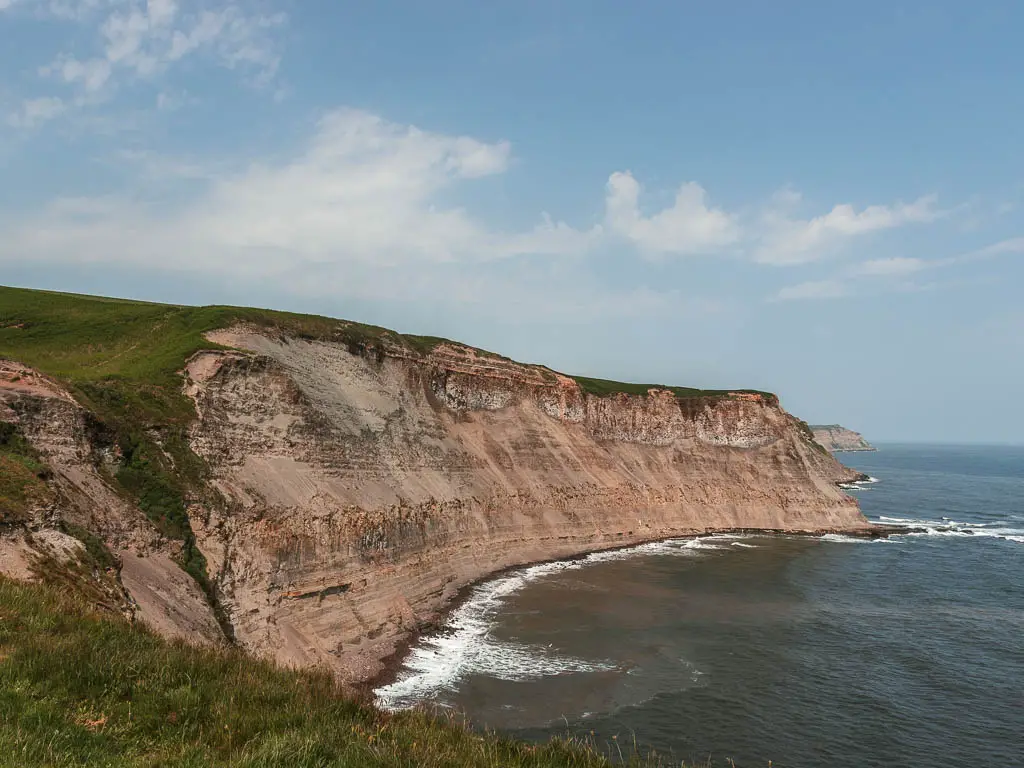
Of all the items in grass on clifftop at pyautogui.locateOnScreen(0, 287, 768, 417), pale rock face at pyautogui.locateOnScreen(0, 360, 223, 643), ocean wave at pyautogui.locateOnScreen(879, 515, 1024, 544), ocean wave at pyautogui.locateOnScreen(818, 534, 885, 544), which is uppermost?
grass on clifftop at pyautogui.locateOnScreen(0, 287, 768, 417)

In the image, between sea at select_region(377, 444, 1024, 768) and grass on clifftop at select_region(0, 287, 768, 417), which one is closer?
sea at select_region(377, 444, 1024, 768)

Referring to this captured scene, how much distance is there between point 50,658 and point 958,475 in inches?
6855

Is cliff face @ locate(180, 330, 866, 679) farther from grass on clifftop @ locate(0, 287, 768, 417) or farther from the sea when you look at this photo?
the sea

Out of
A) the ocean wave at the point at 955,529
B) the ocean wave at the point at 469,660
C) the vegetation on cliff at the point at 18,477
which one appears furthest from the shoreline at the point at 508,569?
the vegetation on cliff at the point at 18,477

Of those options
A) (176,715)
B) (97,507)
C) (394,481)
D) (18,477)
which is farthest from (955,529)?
(18,477)

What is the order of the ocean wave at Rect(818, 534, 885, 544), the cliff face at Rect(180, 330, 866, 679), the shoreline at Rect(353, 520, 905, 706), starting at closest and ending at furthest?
the shoreline at Rect(353, 520, 905, 706) < the cliff face at Rect(180, 330, 866, 679) < the ocean wave at Rect(818, 534, 885, 544)

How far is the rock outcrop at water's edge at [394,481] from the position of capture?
22203 millimetres

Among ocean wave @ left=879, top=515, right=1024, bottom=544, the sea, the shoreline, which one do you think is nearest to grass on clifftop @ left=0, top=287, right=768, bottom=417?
the shoreline

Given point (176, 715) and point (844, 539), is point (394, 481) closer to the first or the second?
point (176, 715)

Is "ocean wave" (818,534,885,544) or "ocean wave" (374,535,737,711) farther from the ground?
"ocean wave" (818,534,885,544)

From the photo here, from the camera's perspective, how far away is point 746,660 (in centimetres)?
2559

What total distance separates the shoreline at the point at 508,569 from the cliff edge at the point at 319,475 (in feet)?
1.39

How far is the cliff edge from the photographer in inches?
829

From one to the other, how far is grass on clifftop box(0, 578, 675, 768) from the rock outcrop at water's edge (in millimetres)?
8703
